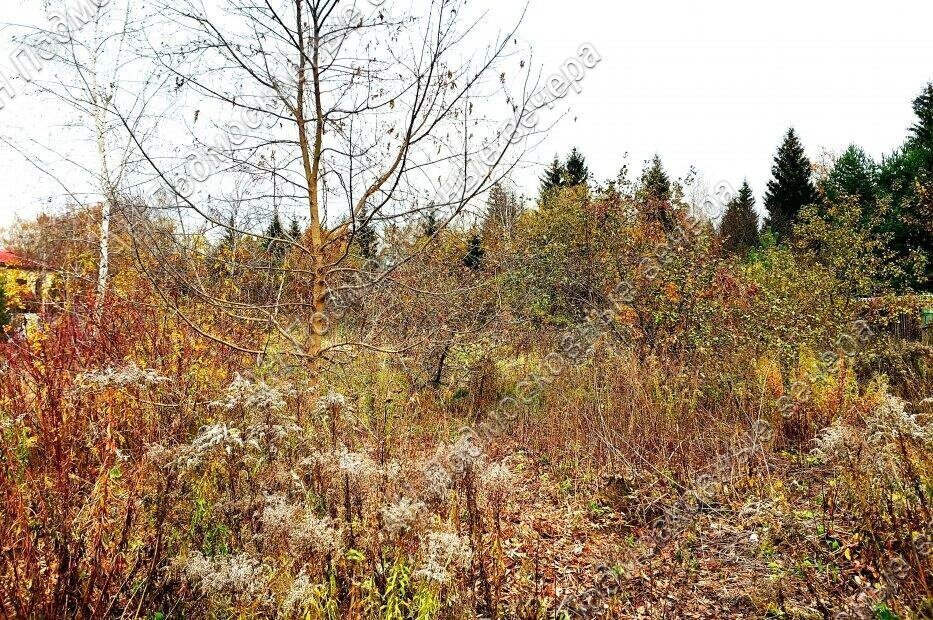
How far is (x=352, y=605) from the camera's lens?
84.0 inches

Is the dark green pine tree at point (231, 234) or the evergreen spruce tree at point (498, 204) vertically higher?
the evergreen spruce tree at point (498, 204)

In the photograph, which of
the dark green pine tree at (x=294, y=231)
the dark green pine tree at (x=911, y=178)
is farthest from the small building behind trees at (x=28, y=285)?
the dark green pine tree at (x=911, y=178)

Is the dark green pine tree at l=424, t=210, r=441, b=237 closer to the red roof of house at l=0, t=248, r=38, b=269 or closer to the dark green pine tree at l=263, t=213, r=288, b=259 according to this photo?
the dark green pine tree at l=263, t=213, r=288, b=259

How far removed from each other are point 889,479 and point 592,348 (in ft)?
14.0

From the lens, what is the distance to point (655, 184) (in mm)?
8078

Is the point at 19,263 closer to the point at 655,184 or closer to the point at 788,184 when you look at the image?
the point at 655,184

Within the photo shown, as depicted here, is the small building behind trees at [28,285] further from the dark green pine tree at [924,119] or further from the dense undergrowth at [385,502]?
the dark green pine tree at [924,119]

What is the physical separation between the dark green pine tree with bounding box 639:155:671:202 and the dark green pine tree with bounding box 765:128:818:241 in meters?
27.8

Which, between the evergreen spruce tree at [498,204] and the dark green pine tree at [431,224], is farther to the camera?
the evergreen spruce tree at [498,204]

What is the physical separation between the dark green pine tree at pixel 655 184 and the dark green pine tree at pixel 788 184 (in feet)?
91.2

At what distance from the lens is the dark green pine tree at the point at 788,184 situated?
31250 millimetres

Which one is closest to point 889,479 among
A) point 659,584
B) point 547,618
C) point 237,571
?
point 659,584

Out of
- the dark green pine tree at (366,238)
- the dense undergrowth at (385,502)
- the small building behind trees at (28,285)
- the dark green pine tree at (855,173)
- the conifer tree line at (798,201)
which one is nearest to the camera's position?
the dense undergrowth at (385,502)

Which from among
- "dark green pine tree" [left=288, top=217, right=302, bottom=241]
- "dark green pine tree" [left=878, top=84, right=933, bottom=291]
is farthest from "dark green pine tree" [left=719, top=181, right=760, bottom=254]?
"dark green pine tree" [left=288, top=217, right=302, bottom=241]
